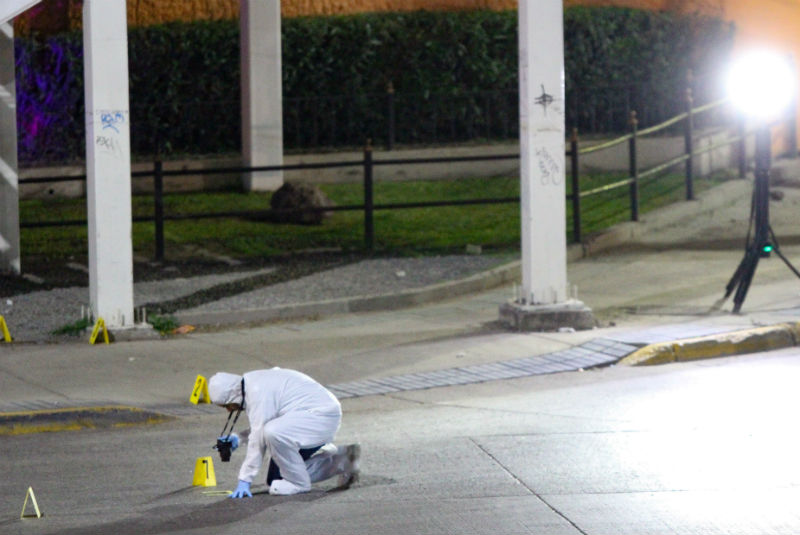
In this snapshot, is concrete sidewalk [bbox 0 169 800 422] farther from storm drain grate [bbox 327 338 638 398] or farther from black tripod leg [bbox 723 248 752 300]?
black tripod leg [bbox 723 248 752 300]

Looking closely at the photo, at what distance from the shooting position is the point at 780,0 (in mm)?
22750

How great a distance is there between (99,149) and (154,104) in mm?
10656

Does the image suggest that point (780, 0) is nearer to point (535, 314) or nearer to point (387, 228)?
point (387, 228)

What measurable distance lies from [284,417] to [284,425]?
64mm

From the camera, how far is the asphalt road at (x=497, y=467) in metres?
7.03

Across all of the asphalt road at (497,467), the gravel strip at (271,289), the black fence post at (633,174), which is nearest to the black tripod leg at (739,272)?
the asphalt road at (497,467)

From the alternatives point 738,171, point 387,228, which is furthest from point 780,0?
point 387,228

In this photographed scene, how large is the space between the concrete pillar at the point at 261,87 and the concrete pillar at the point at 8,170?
5.51m

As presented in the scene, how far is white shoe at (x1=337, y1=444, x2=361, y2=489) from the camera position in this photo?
7.72 meters

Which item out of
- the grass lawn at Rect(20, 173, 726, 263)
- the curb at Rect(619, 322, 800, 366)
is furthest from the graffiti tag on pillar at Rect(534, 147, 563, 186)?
the grass lawn at Rect(20, 173, 726, 263)

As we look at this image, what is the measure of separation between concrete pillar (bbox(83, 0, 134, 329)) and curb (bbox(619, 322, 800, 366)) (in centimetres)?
475

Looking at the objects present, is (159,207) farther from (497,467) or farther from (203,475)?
(497,467)

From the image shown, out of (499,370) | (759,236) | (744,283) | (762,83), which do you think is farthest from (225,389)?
(762,83)

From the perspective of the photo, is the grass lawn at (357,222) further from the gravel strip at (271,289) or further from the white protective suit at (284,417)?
the white protective suit at (284,417)
